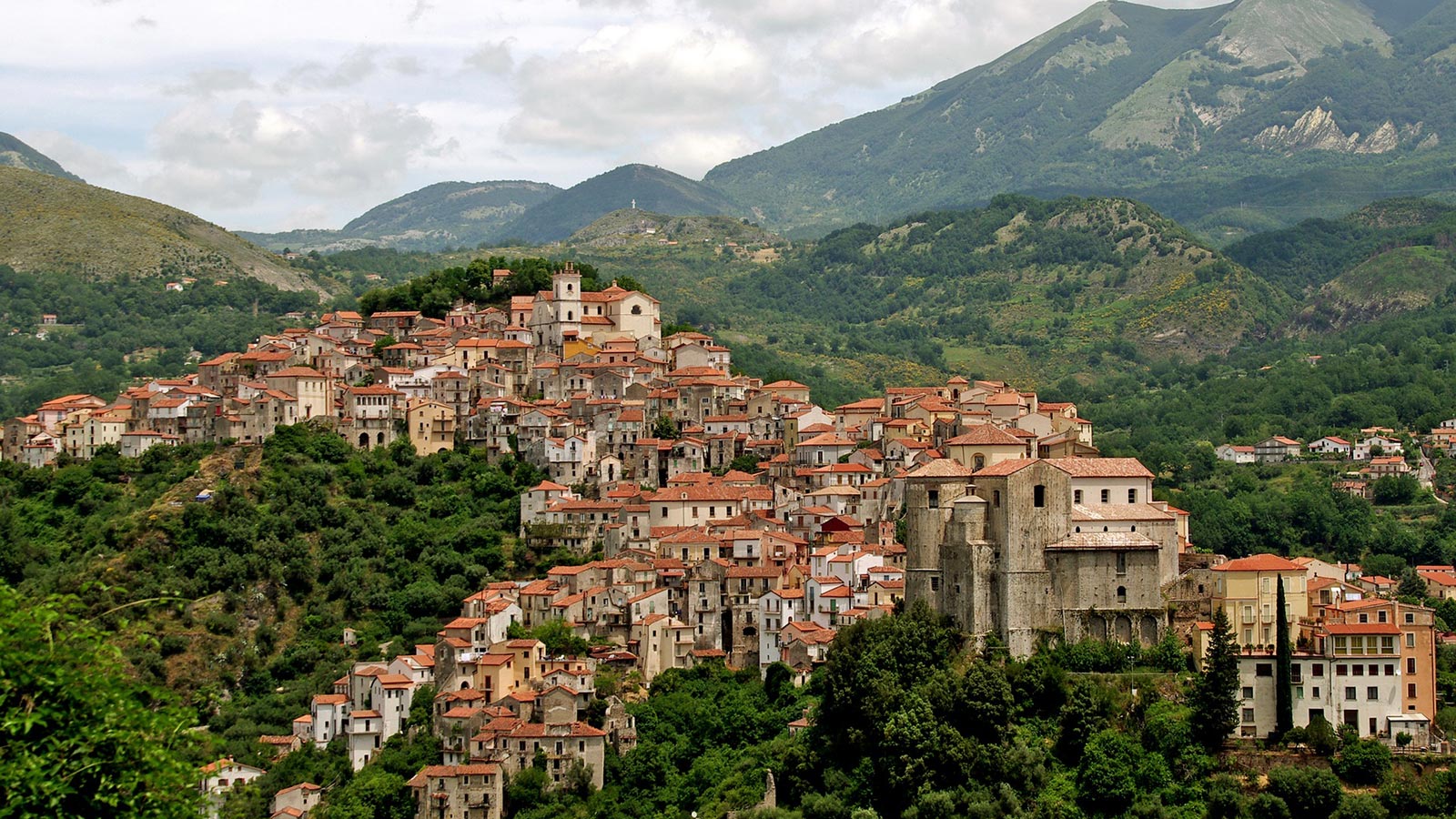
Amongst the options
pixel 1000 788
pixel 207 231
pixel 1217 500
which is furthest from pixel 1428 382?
pixel 207 231

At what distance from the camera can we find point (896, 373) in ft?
529

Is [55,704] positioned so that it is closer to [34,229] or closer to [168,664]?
[168,664]

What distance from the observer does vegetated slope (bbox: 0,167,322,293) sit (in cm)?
16462

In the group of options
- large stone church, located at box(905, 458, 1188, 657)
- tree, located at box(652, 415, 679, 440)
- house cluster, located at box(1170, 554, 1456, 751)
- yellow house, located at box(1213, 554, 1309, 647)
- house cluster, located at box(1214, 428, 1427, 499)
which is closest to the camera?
house cluster, located at box(1170, 554, 1456, 751)

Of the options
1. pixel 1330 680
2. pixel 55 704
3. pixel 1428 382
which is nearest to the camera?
pixel 55 704

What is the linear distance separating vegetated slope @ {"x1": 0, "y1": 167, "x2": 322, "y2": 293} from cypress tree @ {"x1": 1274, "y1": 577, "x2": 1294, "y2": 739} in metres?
134

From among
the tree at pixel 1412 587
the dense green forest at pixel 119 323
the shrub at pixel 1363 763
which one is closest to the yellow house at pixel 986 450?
the shrub at pixel 1363 763

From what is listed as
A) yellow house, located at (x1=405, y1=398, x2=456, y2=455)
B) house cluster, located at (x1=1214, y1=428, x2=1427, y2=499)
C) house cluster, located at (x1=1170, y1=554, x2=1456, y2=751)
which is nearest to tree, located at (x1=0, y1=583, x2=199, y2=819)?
house cluster, located at (x1=1170, y1=554, x2=1456, y2=751)

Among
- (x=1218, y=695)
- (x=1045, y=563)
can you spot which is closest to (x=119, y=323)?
(x=1045, y=563)

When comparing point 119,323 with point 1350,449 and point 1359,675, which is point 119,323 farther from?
point 1359,675

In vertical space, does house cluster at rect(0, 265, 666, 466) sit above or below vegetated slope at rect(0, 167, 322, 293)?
below

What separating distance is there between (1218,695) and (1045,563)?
6565 mm

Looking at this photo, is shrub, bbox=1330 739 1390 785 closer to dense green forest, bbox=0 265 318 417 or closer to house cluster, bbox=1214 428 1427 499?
house cluster, bbox=1214 428 1427 499

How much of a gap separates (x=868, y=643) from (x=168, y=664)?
94.8 feet
